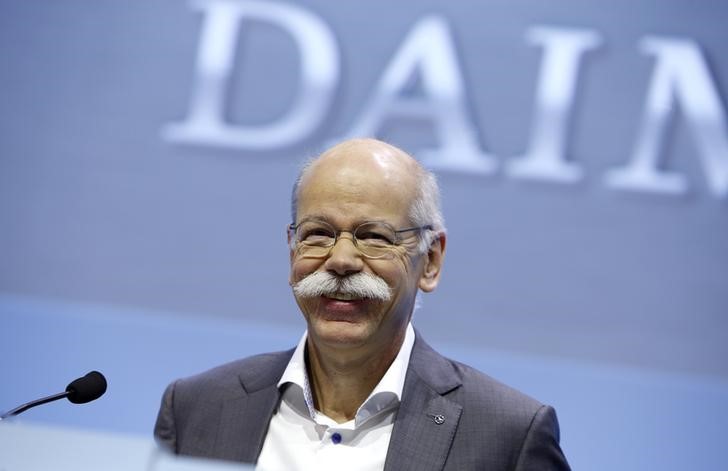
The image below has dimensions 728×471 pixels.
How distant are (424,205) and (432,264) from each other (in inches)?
6.2

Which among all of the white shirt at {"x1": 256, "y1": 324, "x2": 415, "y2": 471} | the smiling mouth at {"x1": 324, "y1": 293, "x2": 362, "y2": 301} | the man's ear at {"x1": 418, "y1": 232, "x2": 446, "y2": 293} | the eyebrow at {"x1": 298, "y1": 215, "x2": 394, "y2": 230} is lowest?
the white shirt at {"x1": 256, "y1": 324, "x2": 415, "y2": 471}

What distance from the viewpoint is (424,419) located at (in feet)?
6.66

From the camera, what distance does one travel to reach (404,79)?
4.01 m

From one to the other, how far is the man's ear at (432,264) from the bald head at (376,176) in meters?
0.03

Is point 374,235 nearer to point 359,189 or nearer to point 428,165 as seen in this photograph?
point 359,189

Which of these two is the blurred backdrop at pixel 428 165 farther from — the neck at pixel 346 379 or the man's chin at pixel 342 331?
the man's chin at pixel 342 331

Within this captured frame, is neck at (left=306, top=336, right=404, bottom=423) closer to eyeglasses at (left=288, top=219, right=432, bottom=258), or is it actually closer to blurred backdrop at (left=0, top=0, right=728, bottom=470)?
eyeglasses at (left=288, top=219, right=432, bottom=258)

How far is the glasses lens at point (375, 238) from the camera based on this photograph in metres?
2.03

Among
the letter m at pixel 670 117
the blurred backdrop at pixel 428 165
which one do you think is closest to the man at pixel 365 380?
the blurred backdrop at pixel 428 165

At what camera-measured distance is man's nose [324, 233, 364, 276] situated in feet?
6.55

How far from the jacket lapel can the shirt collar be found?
21 mm

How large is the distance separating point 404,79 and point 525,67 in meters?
0.51

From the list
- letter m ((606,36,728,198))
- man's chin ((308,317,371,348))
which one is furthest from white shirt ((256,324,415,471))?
letter m ((606,36,728,198))

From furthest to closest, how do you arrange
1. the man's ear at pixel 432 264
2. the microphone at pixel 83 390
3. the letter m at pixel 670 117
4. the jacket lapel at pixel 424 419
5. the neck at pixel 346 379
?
the letter m at pixel 670 117 < the man's ear at pixel 432 264 < the neck at pixel 346 379 < the jacket lapel at pixel 424 419 < the microphone at pixel 83 390
